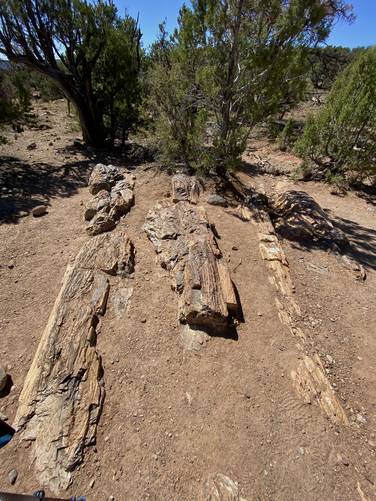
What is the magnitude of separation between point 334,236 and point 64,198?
24.7ft

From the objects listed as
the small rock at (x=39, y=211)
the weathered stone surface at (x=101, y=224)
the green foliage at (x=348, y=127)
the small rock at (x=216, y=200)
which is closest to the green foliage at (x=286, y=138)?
the green foliage at (x=348, y=127)

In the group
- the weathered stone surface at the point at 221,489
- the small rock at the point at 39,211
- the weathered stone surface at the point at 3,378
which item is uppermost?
the small rock at the point at 39,211

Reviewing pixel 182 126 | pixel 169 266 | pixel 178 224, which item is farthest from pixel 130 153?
pixel 169 266

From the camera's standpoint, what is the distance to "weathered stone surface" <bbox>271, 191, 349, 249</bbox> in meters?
6.16

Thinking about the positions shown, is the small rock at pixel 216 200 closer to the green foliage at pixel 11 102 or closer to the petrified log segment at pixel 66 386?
the petrified log segment at pixel 66 386

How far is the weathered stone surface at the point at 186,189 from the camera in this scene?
6.53 meters

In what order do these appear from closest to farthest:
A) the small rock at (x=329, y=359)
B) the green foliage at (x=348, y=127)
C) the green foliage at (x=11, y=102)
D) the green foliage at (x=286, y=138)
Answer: the small rock at (x=329, y=359)
the green foliage at (x=348, y=127)
the green foliage at (x=11, y=102)
the green foliage at (x=286, y=138)

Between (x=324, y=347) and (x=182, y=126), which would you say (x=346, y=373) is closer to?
(x=324, y=347)

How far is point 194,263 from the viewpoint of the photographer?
425 centimetres

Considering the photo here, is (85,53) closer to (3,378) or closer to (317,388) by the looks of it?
(3,378)

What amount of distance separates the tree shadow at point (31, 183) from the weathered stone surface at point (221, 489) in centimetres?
674

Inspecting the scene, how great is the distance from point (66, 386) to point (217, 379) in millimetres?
1791

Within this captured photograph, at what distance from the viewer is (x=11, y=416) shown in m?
2.87

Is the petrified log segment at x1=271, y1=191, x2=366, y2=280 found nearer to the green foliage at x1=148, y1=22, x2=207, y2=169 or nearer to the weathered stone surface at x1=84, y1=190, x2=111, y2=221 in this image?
the green foliage at x1=148, y1=22, x2=207, y2=169
